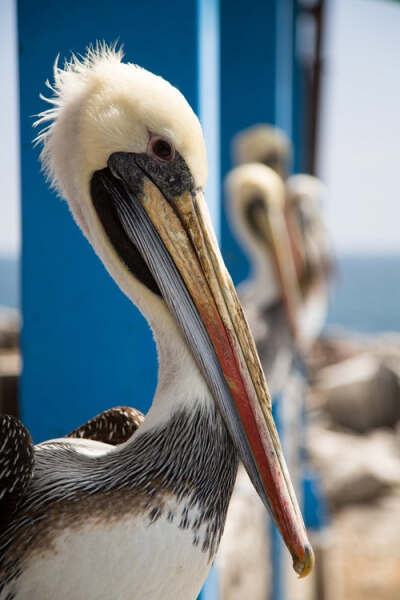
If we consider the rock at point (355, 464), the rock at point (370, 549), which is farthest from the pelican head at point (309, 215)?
the rock at point (370, 549)

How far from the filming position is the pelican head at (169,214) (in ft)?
3.43

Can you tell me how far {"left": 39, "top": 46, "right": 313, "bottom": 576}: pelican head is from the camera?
1.04 meters

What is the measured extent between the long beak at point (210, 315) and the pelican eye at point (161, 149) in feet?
0.11

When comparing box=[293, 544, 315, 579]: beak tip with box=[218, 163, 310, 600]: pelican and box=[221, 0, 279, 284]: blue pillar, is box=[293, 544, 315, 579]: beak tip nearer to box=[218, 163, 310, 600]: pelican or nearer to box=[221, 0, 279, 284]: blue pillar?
box=[218, 163, 310, 600]: pelican

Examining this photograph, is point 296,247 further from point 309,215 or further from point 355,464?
point 355,464

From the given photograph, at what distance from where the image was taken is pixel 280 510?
1023 mm

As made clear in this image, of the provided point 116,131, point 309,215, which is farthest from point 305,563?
point 309,215

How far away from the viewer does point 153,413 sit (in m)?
1.11

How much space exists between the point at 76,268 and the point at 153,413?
538mm

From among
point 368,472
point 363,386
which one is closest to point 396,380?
point 363,386

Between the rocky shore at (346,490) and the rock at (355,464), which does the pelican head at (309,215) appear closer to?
the rock at (355,464)

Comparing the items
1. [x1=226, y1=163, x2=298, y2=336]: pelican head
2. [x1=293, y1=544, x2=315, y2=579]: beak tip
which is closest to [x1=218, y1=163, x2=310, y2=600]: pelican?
[x1=226, y1=163, x2=298, y2=336]: pelican head

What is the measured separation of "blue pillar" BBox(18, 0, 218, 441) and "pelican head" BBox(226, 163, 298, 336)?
210 cm

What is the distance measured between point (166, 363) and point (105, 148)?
360 millimetres
